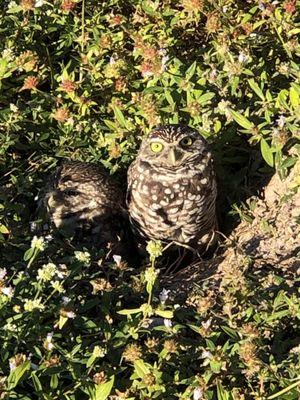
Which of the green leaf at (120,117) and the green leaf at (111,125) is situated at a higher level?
the green leaf at (120,117)

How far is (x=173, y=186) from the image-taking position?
3438 mm

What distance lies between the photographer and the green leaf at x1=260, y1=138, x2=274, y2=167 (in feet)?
11.0

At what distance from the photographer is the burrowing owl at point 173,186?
132 inches

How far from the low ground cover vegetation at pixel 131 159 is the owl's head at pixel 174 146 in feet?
0.82

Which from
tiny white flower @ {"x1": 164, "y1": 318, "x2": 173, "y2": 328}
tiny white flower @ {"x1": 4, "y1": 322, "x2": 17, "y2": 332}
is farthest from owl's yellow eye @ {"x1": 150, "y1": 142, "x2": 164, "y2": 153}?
tiny white flower @ {"x1": 4, "y1": 322, "x2": 17, "y2": 332}

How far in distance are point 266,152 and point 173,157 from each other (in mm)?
416

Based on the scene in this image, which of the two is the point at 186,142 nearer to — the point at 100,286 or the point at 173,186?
the point at 173,186

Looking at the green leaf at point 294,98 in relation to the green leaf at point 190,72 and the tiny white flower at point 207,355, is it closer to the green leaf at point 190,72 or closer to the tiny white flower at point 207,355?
the green leaf at point 190,72

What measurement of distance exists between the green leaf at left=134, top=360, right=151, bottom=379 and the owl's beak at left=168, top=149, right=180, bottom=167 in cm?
110

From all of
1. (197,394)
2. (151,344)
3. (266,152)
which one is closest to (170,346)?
(151,344)

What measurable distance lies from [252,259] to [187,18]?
143 cm

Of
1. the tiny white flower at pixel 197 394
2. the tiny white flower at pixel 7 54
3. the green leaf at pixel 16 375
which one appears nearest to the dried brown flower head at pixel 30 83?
the tiny white flower at pixel 7 54

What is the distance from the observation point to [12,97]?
404 centimetres

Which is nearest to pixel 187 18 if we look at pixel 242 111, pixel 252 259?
pixel 242 111
